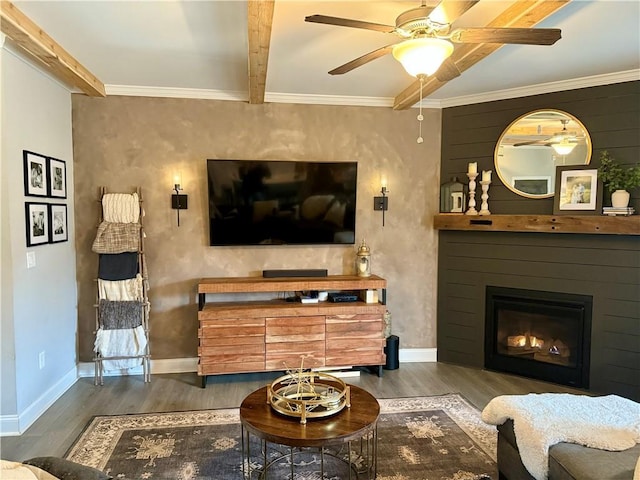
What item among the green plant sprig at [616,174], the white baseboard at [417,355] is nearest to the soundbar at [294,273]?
the white baseboard at [417,355]

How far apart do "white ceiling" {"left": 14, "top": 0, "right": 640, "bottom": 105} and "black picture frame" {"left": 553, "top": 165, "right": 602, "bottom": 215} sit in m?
0.78

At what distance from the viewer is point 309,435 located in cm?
202

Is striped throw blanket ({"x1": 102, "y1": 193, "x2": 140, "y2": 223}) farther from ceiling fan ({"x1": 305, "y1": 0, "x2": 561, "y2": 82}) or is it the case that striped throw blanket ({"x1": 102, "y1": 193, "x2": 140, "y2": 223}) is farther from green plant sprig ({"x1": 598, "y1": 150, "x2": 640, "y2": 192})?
green plant sprig ({"x1": 598, "y1": 150, "x2": 640, "y2": 192})

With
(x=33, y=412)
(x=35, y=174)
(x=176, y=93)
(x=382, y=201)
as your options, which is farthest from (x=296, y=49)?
(x=33, y=412)

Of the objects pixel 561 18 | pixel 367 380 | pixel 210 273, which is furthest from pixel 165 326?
pixel 561 18

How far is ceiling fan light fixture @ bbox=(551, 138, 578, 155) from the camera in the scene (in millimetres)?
3779

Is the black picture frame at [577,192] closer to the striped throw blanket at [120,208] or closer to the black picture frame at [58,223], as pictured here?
the striped throw blanket at [120,208]

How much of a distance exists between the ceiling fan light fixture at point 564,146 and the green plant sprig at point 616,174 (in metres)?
0.26

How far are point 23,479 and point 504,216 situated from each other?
3.82m

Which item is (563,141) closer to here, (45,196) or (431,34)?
(431,34)

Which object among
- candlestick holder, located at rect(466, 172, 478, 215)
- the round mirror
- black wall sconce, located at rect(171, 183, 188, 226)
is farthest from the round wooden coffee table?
the round mirror

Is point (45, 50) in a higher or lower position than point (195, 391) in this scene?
higher

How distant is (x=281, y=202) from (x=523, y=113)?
2.38 meters

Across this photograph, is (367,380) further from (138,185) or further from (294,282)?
(138,185)
